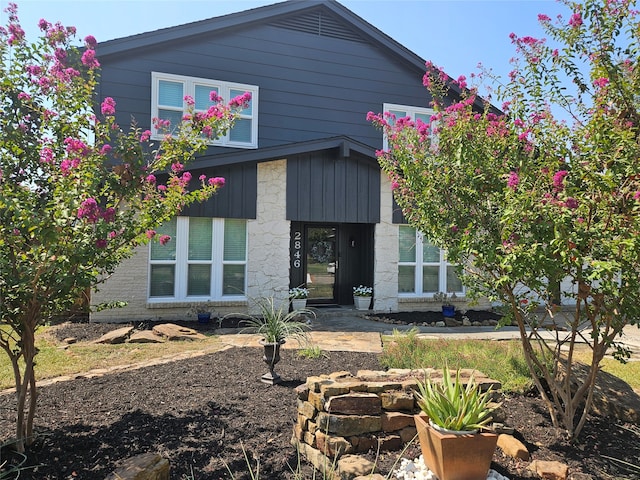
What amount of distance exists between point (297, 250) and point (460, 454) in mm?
9281

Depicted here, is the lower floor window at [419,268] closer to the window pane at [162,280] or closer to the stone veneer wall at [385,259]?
the stone veneer wall at [385,259]

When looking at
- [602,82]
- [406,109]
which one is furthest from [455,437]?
[406,109]

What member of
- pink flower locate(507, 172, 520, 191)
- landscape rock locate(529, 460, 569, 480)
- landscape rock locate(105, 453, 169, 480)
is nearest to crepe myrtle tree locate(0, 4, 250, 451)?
landscape rock locate(105, 453, 169, 480)

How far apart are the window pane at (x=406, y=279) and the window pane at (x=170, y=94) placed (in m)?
6.91

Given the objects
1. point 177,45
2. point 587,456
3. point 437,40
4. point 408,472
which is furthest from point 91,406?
point 177,45

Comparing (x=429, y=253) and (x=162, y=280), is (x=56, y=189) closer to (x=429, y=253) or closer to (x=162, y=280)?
(x=162, y=280)

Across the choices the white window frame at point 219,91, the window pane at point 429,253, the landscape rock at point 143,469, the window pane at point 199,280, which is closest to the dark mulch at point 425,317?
the window pane at point 429,253

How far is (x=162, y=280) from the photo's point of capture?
985 centimetres

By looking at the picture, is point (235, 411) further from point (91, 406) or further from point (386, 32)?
point (386, 32)

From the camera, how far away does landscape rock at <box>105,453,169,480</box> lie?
266cm

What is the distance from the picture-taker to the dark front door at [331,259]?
11961 mm

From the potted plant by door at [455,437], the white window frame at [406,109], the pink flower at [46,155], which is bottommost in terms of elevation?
the potted plant by door at [455,437]

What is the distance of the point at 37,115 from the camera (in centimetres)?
391

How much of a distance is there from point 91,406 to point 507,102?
4943 millimetres
